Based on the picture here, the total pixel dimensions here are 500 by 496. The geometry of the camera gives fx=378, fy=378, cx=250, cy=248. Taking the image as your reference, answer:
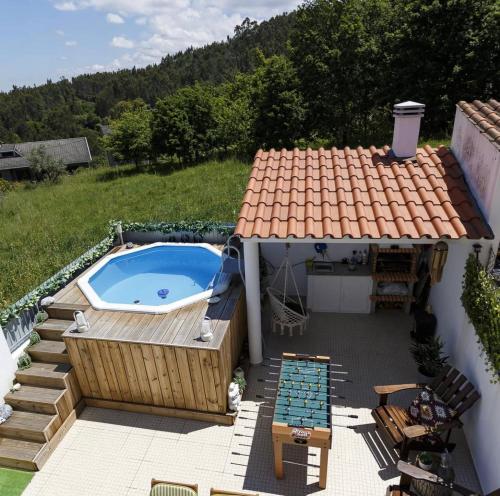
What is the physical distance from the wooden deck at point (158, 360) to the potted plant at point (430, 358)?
3.84 meters

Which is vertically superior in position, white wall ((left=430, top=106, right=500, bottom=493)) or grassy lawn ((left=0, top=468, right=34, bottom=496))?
white wall ((left=430, top=106, right=500, bottom=493))

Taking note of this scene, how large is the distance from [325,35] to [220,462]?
26.1m

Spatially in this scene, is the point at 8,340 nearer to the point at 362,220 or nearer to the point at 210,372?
the point at 210,372

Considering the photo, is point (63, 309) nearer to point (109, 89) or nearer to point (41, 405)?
point (41, 405)

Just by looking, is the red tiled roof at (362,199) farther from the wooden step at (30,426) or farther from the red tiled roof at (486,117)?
the wooden step at (30,426)

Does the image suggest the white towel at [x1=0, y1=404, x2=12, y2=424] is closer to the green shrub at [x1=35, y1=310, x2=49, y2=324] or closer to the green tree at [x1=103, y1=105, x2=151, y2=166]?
the green shrub at [x1=35, y1=310, x2=49, y2=324]

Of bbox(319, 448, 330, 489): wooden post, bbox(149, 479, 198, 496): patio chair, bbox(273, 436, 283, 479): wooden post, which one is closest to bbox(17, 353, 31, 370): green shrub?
bbox(149, 479, 198, 496): patio chair

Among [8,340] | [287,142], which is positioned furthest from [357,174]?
[287,142]

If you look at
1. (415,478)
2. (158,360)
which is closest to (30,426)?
(158,360)

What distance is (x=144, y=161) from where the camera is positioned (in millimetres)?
32719

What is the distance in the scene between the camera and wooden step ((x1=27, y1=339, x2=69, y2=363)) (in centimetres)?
737

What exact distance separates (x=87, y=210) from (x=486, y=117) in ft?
51.5

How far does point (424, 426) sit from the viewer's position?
19.1 ft

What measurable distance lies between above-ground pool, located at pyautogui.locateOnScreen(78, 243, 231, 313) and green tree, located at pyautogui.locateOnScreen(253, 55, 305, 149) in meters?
15.7
